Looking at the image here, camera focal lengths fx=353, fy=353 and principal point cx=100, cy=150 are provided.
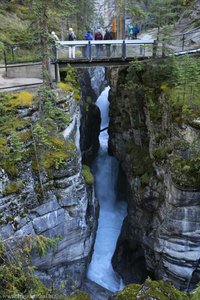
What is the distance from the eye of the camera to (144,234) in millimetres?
19422

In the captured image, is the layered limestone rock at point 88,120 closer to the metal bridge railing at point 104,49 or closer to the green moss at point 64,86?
the metal bridge railing at point 104,49

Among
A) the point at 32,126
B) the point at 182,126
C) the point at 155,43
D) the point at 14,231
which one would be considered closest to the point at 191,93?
the point at 182,126

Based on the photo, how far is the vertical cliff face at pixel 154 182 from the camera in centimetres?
1598

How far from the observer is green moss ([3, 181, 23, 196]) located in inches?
516

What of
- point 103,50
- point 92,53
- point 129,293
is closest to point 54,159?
point 129,293

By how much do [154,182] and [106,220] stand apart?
6066 mm

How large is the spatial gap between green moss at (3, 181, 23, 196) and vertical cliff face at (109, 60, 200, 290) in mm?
6735

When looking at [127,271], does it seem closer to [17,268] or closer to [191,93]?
[191,93]

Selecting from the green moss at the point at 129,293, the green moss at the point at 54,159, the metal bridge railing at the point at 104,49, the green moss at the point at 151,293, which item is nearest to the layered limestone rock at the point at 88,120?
the metal bridge railing at the point at 104,49

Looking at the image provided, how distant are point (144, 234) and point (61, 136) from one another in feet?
25.3

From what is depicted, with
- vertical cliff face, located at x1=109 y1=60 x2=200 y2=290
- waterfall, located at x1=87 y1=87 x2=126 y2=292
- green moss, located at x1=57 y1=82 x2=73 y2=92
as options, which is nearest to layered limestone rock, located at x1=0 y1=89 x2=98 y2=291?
green moss, located at x1=57 y1=82 x2=73 y2=92

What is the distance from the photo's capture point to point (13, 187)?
1330 cm

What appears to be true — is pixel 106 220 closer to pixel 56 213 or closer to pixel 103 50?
pixel 56 213

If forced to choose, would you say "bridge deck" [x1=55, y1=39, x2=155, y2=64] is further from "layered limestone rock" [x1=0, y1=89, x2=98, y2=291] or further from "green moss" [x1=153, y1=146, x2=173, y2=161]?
"green moss" [x1=153, y1=146, x2=173, y2=161]
